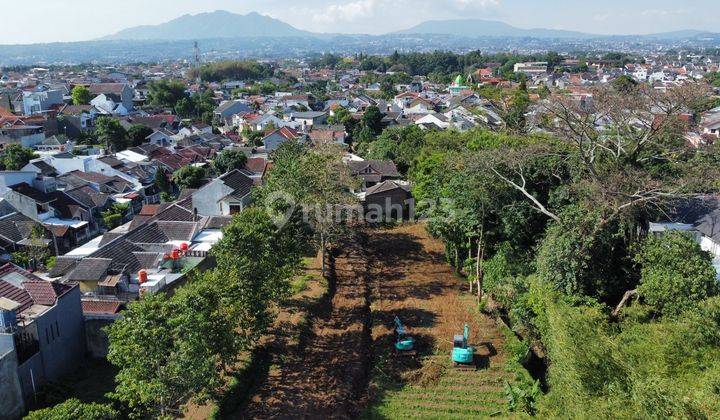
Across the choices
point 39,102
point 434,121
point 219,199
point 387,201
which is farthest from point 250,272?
point 39,102

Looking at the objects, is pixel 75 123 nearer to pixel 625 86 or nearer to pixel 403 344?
pixel 403 344

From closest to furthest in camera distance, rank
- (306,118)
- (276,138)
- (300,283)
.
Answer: (300,283) < (276,138) < (306,118)

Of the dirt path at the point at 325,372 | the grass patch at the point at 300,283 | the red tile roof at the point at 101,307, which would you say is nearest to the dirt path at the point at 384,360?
the dirt path at the point at 325,372

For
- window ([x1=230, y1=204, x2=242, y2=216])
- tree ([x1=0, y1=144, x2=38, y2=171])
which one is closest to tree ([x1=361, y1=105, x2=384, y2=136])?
window ([x1=230, y1=204, x2=242, y2=216])

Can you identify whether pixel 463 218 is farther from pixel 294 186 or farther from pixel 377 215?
pixel 377 215

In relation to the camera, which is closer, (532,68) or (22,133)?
(22,133)

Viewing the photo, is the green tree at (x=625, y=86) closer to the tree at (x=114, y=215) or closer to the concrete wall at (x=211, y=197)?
the concrete wall at (x=211, y=197)
